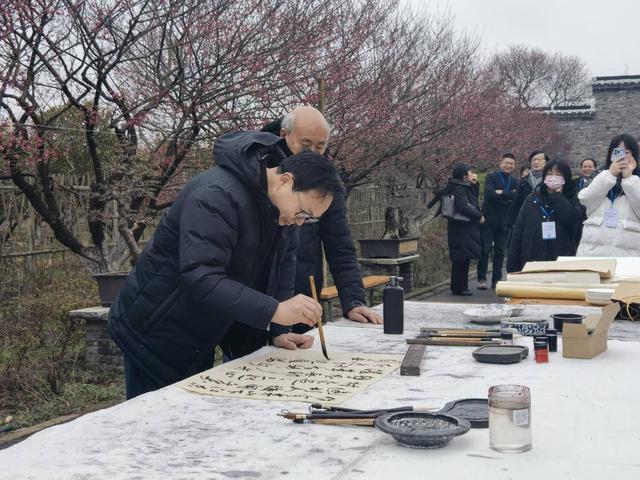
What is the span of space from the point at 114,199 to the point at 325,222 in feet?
12.0

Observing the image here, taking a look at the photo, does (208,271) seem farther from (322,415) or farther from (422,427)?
(422,427)

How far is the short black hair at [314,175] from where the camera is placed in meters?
2.73

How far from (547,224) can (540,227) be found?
3.0 inches

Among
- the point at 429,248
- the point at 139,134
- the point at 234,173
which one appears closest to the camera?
the point at 234,173

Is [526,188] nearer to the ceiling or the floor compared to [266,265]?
nearer to the ceiling

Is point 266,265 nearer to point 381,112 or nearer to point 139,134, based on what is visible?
point 139,134

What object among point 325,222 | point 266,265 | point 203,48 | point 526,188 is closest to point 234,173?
point 266,265

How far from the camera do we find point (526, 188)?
1012 centimetres

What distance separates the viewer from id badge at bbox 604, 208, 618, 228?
617 centimetres

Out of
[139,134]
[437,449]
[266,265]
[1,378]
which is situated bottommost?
[1,378]

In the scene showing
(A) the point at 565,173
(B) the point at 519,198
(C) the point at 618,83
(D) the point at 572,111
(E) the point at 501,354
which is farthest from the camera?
(D) the point at 572,111

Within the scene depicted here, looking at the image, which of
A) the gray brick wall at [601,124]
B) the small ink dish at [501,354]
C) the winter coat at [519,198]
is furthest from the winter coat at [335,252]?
the gray brick wall at [601,124]

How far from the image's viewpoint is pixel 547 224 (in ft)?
24.7

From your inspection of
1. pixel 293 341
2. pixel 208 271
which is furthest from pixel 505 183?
pixel 208 271
